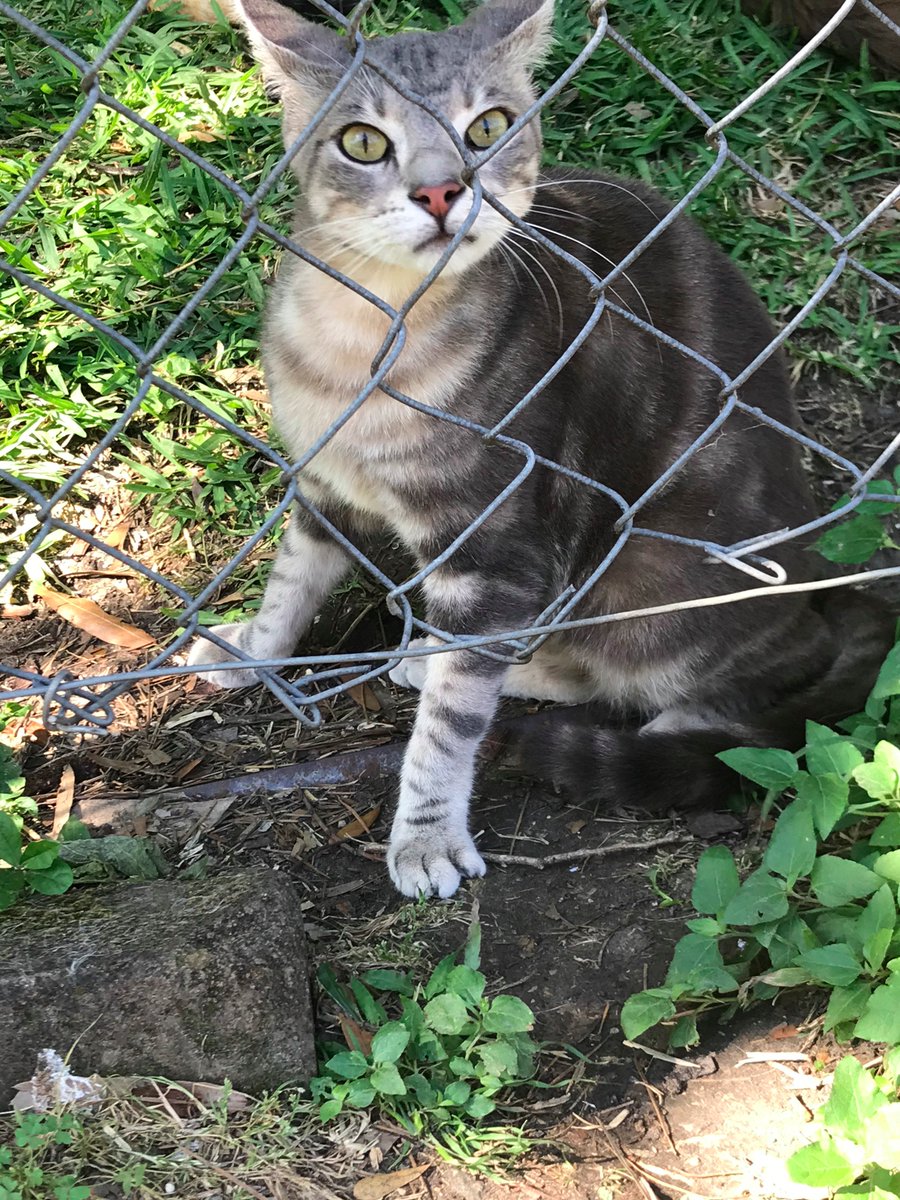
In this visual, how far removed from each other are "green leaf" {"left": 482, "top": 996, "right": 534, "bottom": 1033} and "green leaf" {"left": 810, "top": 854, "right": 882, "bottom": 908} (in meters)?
0.47

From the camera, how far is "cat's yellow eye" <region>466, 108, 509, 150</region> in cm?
180

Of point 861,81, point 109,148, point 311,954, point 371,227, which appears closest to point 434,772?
point 311,954

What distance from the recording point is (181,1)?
11.1 ft

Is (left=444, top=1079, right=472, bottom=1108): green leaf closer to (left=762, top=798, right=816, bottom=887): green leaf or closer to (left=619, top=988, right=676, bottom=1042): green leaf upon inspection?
(left=619, top=988, right=676, bottom=1042): green leaf

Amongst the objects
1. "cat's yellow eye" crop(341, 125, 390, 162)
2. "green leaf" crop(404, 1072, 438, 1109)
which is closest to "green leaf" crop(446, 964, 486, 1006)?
"green leaf" crop(404, 1072, 438, 1109)

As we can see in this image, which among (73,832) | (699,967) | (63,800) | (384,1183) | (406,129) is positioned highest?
(406,129)

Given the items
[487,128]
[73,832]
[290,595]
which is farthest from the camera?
[290,595]

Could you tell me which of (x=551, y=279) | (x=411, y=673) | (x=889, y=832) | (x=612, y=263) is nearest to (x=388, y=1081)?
(x=889, y=832)

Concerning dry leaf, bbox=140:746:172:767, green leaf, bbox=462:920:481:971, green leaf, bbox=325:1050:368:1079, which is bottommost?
dry leaf, bbox=140:746:172:767

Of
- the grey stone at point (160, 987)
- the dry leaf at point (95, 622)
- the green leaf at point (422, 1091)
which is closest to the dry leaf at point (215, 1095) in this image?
the grey stone at point (160, 987)

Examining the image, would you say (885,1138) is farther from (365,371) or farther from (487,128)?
(487,128)

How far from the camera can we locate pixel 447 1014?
1.64 metres

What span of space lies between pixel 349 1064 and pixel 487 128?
1.45 metres

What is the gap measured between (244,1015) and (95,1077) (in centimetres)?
21
